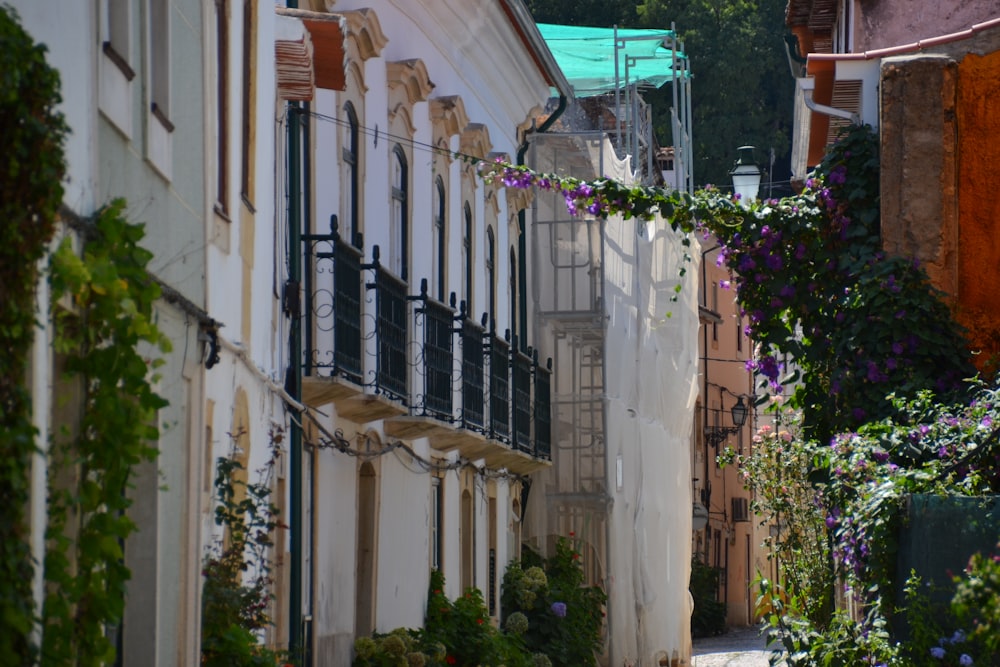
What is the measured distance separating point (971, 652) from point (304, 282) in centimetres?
679

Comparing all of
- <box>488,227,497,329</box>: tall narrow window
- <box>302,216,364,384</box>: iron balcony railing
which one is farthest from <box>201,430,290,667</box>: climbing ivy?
<box>488,227,497,329</box>: tall narrow window

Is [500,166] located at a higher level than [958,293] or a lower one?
higher

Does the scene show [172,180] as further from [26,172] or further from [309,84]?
[309,84]

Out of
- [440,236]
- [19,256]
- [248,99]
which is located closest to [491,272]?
[440,236]

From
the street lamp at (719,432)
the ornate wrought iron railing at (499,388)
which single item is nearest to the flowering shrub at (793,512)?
the ornate wrought iron railing at (499,388)

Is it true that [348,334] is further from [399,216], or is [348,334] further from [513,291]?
[513,291]

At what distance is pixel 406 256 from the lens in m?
18.5

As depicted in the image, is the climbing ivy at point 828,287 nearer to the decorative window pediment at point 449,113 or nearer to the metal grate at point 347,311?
the metal grate at point 347,311

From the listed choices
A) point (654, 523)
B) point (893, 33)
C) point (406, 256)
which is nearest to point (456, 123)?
point (406, 256)

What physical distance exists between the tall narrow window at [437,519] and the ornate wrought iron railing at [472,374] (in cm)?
78

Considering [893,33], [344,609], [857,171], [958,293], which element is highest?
[893,33]

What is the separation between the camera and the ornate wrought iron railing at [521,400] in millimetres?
22719

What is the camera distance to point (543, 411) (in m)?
25.2

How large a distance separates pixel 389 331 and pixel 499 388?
5633mm
